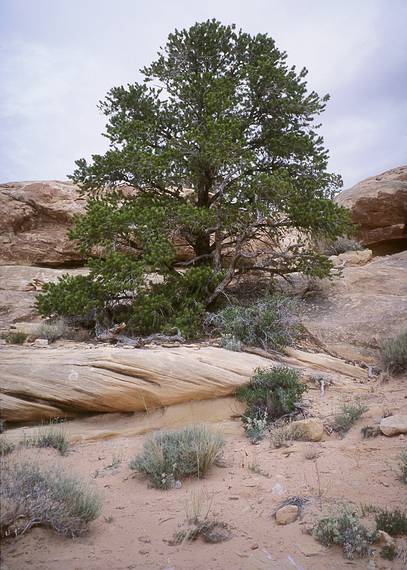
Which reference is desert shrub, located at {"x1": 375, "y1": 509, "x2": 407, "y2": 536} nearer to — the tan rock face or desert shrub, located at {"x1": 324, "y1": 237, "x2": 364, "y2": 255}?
the tan rock face

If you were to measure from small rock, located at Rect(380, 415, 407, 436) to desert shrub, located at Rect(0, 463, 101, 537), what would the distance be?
337 centimetres

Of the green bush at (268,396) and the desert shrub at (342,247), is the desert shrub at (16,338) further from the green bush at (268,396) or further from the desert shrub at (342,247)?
the desert shrub at (342,247)

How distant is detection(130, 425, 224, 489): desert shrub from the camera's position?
15.3ft

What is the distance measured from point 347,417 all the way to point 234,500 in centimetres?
216

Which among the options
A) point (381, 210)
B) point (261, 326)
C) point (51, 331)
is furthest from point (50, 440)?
point (381, 210)

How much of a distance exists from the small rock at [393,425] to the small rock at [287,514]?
1.93 metres

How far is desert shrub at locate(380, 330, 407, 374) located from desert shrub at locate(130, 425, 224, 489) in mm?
4065

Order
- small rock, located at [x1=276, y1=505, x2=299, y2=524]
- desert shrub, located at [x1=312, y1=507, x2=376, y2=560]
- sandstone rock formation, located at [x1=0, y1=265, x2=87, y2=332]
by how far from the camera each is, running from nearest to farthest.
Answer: desert shrub, located at [x1=312, y1=507, x2=376, y2=560]
small rock, located at [x1=276, y1=505, x2=299, y2=524]
sandstone rock formation, located at [x1=0, y1=265, x2=87, y2=332]

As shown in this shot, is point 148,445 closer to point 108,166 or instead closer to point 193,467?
point 193,467

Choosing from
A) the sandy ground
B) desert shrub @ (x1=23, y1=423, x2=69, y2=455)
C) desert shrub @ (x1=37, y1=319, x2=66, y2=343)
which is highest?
desert shrub @ (x1=37, y1=319, x2=66, y2=343)

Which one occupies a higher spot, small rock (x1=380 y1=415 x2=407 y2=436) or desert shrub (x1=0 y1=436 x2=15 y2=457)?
desert shrub (x1=0 y1=436 x2=15 y2=457)

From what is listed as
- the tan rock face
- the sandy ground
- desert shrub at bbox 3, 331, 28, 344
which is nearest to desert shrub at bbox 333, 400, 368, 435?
the sandy ground

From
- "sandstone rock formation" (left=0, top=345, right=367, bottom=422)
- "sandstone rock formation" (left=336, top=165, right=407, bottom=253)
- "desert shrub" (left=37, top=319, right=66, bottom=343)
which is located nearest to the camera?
"sandstone rock formation" (left=0, top=345, right=367, bottom=422)

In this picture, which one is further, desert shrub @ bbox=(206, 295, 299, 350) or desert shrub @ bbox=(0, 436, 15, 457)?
desert shrub @ bbox=(206, 295, 299, 350)
